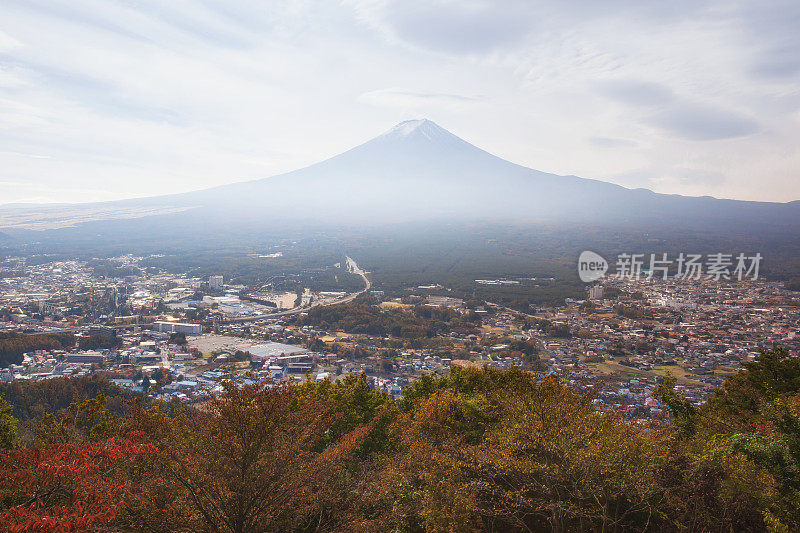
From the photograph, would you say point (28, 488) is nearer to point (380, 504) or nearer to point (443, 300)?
point (380, 504)

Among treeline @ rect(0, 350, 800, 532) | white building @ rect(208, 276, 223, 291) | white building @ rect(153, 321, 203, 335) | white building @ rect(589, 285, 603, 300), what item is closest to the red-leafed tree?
treeline @ rect(0, 350, 800, 532)

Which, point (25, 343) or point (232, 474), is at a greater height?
point (232, 474)

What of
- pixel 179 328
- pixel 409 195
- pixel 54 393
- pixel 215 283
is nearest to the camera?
pixel 54 393

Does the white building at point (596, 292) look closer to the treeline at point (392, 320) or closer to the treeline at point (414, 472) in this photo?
the treeline at point (392, 320)

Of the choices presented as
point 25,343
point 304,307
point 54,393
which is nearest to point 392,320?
point 304,307

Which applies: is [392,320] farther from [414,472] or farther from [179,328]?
[414,472]

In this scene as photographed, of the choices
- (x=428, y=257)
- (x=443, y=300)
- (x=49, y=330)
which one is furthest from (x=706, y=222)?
(x=49, y=330)
